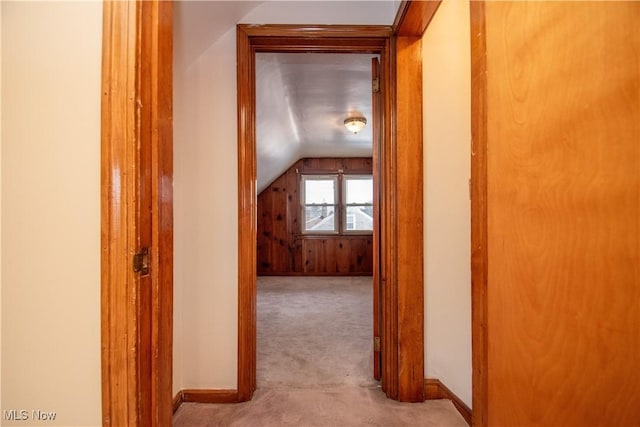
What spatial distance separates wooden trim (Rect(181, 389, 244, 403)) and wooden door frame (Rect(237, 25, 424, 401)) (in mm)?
57

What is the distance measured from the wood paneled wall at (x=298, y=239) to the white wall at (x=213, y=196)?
13.8 ft

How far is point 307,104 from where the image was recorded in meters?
3.43

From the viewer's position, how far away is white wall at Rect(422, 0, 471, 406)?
1.61 meters

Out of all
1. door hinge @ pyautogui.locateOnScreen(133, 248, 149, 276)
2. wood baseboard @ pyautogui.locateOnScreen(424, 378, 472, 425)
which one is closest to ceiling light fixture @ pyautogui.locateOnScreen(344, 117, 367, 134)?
wood baseboard @ pyautogui.locateOnScreen(424, 378, 472, 425)

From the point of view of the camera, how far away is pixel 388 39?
1725 mm

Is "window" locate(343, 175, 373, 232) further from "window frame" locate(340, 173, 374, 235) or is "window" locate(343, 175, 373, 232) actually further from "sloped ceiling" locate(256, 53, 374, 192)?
"sloped ceiling" locate(256, 53, 374, 192)

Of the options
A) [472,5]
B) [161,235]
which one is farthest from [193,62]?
[472,5]

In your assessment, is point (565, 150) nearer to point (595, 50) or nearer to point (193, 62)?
point (595, 50)

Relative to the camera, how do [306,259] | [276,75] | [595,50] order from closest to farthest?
[595,50] < [276,75] < [306,259]

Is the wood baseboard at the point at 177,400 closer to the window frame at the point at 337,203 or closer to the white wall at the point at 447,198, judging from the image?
the white wall at the point at 447,198

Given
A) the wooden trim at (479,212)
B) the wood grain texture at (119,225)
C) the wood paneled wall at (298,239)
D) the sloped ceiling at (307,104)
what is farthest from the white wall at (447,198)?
the wood paneled wall at (298,239)

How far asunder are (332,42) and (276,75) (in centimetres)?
109

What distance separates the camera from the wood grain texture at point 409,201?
1.70 m

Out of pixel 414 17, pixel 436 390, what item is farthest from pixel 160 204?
pixel 436 390
